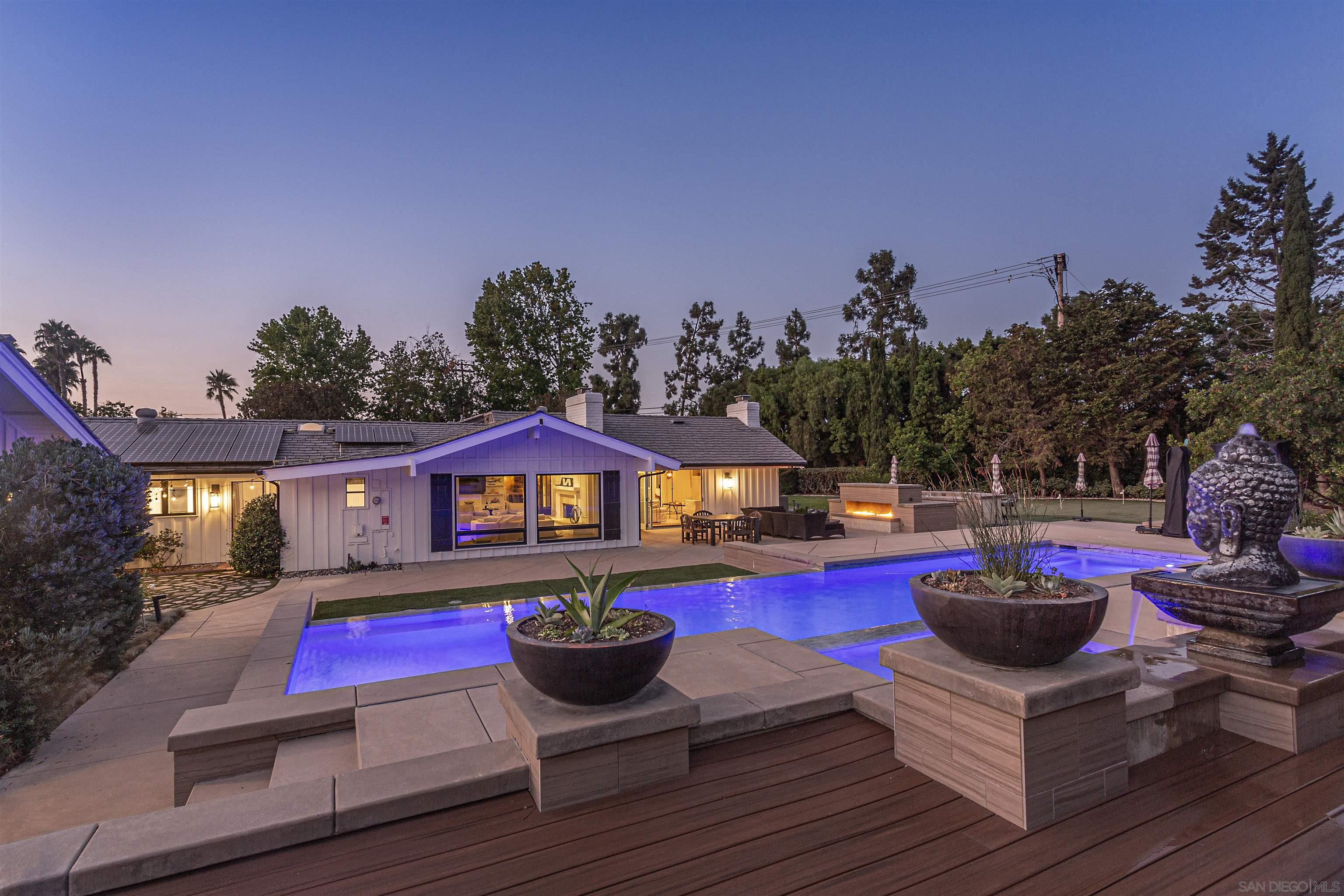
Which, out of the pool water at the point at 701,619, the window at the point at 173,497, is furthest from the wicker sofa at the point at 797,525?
the window at the point at 173,497

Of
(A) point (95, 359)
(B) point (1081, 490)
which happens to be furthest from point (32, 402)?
(A) point (95, 359)

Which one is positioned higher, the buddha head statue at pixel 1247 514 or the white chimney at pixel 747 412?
the white chimney at pixel 747 412

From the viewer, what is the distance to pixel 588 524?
13914 mm

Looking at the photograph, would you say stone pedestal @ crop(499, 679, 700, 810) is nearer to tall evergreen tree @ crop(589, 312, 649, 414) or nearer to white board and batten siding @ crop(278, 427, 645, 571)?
white board and batten siding @ crop(278, 427, 645, 571)

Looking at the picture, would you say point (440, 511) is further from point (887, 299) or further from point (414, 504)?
point (887, 299)

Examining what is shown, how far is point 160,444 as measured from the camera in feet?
41.8

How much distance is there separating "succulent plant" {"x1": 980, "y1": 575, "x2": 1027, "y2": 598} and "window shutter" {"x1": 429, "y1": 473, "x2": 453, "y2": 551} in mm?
11521

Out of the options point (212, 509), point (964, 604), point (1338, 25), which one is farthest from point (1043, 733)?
point (1338, 25)

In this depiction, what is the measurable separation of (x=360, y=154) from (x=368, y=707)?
1745 cm

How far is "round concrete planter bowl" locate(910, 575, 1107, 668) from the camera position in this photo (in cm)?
235

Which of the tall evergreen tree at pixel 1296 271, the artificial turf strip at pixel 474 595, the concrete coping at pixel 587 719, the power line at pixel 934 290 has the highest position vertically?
the power line at pixel 934 290

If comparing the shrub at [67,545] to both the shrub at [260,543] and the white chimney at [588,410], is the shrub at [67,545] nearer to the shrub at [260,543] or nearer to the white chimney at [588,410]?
the shrub at [260,543]

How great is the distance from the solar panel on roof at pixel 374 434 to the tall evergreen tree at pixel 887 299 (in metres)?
29.6

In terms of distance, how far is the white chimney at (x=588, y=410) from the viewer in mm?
15727
